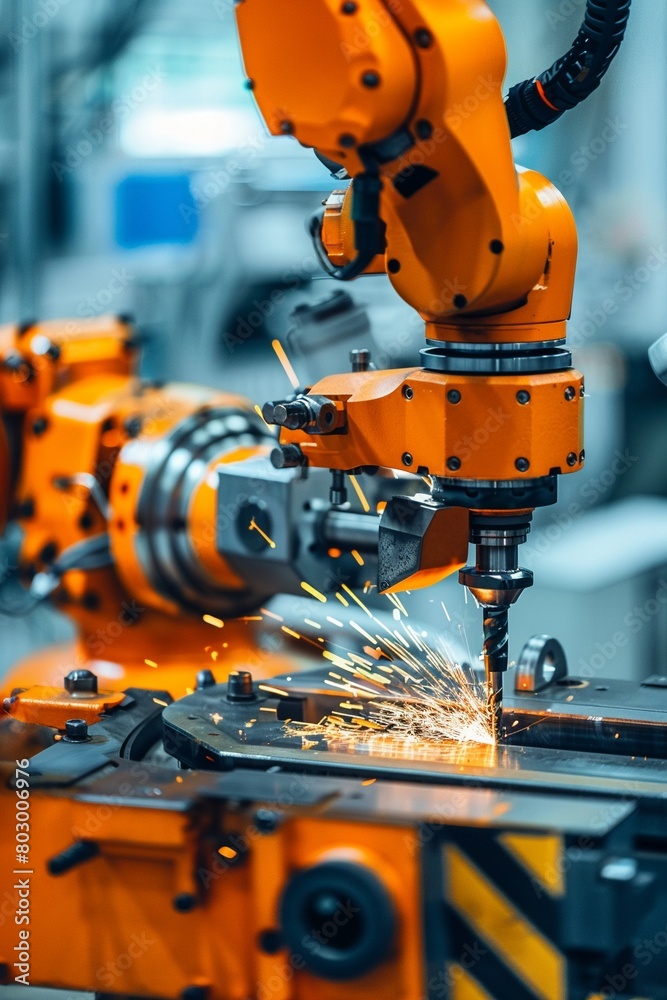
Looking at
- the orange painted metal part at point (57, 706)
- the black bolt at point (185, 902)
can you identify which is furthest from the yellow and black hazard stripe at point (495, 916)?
the orange painted metal part at point (57, 706)

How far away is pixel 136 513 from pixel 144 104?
12.7ft

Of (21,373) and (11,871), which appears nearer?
(11,871)

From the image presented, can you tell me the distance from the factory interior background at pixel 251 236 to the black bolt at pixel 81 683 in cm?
125

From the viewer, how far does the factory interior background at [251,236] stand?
4.85 m

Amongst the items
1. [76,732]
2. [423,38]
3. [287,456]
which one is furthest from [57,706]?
[423,38]

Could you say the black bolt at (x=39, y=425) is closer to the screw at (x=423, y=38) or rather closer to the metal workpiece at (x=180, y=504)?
the metal workpiece at (x=180, y=504)

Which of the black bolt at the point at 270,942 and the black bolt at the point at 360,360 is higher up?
the black bolt at the point at 360,360

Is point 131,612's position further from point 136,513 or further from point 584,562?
point 584,562

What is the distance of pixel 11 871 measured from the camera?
2043 mm

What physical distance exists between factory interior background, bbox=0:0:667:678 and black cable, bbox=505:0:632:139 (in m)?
2.10

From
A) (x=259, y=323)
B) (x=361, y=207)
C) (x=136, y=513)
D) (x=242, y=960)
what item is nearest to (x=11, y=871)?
(x=242, y=960)

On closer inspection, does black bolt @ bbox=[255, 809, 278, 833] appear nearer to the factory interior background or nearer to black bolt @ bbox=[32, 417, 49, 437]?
black bolt @ bbox=[32, 417, 49, 437]

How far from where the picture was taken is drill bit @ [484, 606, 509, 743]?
2.18 m

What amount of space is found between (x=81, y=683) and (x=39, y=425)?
110 cm
